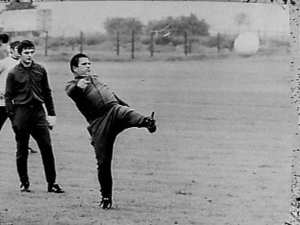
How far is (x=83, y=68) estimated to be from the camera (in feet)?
5.47

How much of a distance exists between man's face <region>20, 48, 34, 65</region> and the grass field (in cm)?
5

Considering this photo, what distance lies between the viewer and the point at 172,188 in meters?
1.70

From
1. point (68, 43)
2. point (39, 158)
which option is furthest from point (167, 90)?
point (39, 158)

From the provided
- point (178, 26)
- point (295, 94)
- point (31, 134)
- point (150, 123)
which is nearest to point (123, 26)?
point (178, 26)

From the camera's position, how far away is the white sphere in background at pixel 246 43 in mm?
1679

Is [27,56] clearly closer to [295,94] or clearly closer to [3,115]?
[3,115]

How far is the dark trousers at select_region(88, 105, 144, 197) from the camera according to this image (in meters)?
1.66

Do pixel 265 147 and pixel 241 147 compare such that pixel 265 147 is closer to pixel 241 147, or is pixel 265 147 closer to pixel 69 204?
pixel 241 147

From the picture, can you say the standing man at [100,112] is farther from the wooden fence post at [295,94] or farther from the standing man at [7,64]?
the wooden fence post at [295,94]

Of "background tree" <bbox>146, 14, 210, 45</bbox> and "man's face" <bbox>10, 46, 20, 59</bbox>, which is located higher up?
"background tree" <bbox>146, 14, 210, 45</bbox>

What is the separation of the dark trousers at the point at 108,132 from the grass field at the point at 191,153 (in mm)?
21

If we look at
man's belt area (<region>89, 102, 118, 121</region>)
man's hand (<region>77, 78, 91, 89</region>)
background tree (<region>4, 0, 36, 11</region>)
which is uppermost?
background tree (<region>4, 0, 36, 11</region>)

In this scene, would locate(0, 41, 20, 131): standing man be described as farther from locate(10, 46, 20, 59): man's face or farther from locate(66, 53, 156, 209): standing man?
locate(66, 53, 156, 209): standing man

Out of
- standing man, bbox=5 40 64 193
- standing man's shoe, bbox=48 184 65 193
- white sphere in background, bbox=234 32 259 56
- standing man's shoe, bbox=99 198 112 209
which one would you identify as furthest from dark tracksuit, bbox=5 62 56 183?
white sphere in background, bbox=234 32 259 56
